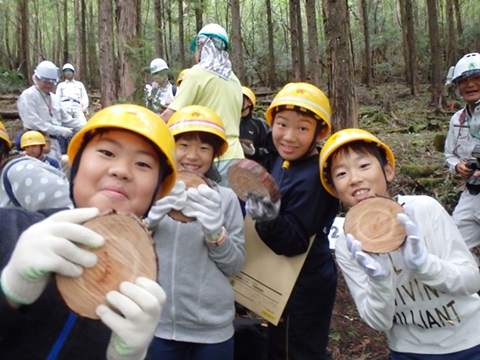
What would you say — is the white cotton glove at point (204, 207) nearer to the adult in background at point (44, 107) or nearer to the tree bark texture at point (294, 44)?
the adult in background at point (44, 107)

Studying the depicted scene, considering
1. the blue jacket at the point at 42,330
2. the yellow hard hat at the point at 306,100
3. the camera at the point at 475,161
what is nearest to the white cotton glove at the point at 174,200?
the blue jacket at the point at 42,330

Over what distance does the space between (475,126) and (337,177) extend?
276 centimetres

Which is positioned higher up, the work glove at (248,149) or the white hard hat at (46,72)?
the white hard hat at (46,72)

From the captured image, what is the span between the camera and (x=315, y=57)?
13.6 meters

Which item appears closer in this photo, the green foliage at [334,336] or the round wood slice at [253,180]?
the round wood slice at [253,180]

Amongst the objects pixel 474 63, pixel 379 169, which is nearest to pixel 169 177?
pixel 379 169

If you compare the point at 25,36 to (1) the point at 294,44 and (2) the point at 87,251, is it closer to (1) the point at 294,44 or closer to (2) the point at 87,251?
(1) the point at 294,44

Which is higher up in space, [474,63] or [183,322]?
[474,63]

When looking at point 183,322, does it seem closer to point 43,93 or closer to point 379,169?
point 379,169

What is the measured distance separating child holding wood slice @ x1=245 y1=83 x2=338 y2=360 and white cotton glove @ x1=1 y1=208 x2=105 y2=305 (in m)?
1.53

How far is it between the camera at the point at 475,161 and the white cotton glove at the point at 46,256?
150 inches

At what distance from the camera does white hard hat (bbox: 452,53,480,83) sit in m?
4.01

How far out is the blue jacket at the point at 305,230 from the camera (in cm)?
235

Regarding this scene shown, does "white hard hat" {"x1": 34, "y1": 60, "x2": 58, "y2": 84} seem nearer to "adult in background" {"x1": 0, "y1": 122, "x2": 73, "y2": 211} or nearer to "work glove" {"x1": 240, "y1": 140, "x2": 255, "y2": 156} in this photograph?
"work glove" {"x1": 240, "y1": 140, "x2": 255, "y2": 156}
